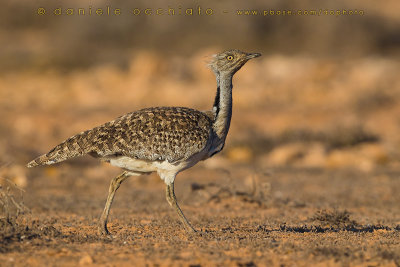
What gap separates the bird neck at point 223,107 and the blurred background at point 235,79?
3.07 meters

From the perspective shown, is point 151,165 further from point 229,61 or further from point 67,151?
point 229,61

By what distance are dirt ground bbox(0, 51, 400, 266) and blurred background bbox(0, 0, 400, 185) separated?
0.24 ft

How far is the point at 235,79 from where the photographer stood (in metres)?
24.8

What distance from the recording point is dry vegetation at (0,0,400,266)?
227 inches

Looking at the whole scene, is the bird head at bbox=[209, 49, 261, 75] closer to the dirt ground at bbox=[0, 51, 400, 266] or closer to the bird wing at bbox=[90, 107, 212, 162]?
the bird wing at bbox=[90, 107, 212, 162]

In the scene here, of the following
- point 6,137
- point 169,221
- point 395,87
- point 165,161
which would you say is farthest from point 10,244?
point 395,87

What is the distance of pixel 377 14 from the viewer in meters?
38.4

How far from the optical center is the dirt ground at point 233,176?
5625mm

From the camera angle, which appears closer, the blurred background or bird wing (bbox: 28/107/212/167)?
bird wing (bbox: 28/107/212/167)

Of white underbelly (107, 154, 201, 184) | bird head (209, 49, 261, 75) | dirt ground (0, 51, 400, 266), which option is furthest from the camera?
bird head (209, 49, 261, 75)

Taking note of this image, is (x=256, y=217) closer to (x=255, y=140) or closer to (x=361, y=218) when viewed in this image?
(x=361, y=218)

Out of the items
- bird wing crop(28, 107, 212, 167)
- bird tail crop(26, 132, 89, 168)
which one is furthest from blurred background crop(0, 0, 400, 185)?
bird wing crop(28, 107, 212, 167)

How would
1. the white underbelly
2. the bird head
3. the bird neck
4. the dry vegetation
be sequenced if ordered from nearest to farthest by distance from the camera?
1. the dry vegetation
2. the white underbelly
3. the bird neck
4. the bird head

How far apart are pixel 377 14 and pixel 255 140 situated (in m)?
24.4
